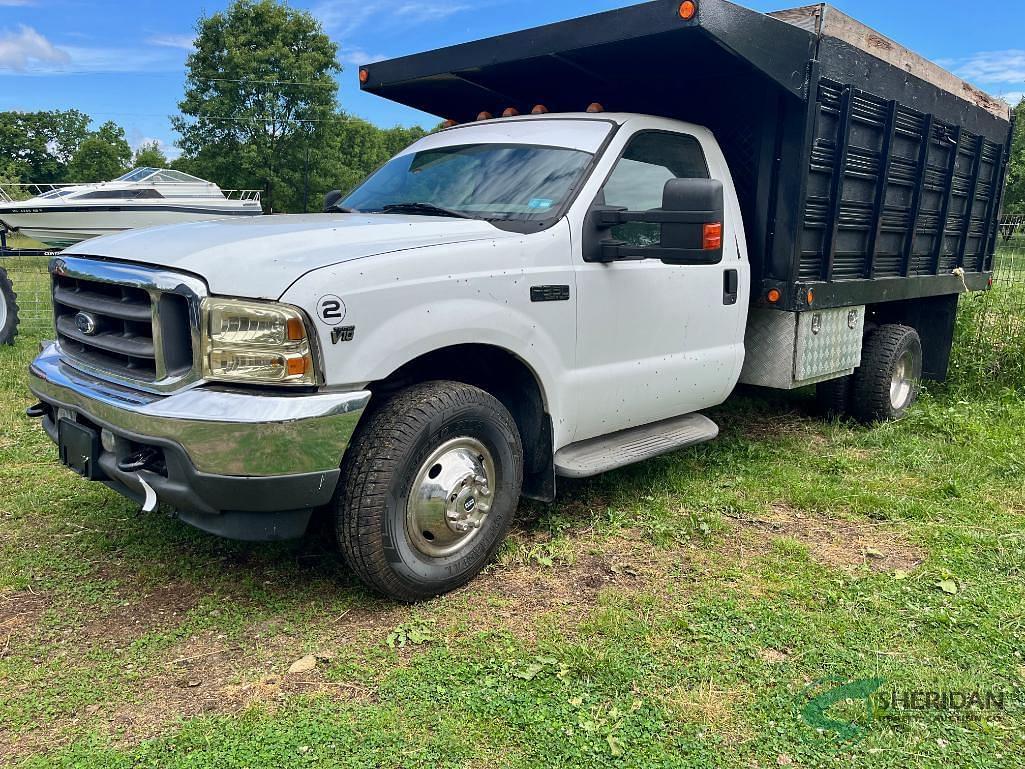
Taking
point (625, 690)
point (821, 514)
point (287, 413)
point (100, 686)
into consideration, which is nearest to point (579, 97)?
point (821, 514)

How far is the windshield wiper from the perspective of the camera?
4.04 metres

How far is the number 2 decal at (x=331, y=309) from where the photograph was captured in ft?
9.57

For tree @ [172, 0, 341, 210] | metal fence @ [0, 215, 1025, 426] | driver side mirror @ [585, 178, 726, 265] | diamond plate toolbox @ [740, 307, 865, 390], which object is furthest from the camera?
tree @ [172, 0, 341, 210]

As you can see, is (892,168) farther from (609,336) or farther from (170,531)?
(170,531)

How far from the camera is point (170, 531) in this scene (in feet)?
13.5

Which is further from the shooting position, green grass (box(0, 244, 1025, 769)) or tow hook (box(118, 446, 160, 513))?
tow hook (box(118, 446, 160, 513))

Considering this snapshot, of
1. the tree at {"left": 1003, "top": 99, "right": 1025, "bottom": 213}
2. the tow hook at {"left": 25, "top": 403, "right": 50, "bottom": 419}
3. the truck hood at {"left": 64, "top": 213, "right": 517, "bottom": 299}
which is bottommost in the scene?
the tow hook at {"left": 25, "top": 403, "right": 50, "bottom": 419}

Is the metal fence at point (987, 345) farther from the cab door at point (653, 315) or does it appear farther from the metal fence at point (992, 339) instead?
the cab door at point (653, 315)

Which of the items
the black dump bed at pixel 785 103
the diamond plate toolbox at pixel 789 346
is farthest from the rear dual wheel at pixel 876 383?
the diamond plate toolbox at pixel 789 346

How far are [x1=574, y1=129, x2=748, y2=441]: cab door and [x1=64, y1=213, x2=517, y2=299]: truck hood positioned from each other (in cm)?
70

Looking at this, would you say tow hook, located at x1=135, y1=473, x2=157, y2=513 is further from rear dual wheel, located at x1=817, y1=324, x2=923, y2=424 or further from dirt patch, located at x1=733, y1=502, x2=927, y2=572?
rear dual wheel, located at x1=817, y1=324, x2=923, y2=424

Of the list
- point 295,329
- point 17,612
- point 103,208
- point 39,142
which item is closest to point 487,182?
point 295,329

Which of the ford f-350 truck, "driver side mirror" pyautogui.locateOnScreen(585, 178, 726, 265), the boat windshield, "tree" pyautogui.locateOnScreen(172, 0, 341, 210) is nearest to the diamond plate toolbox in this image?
the ford f-350 truck

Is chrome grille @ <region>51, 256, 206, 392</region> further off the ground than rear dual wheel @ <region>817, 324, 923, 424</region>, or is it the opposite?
chrome grille @ <region>51, 256, 206, 392</region>
